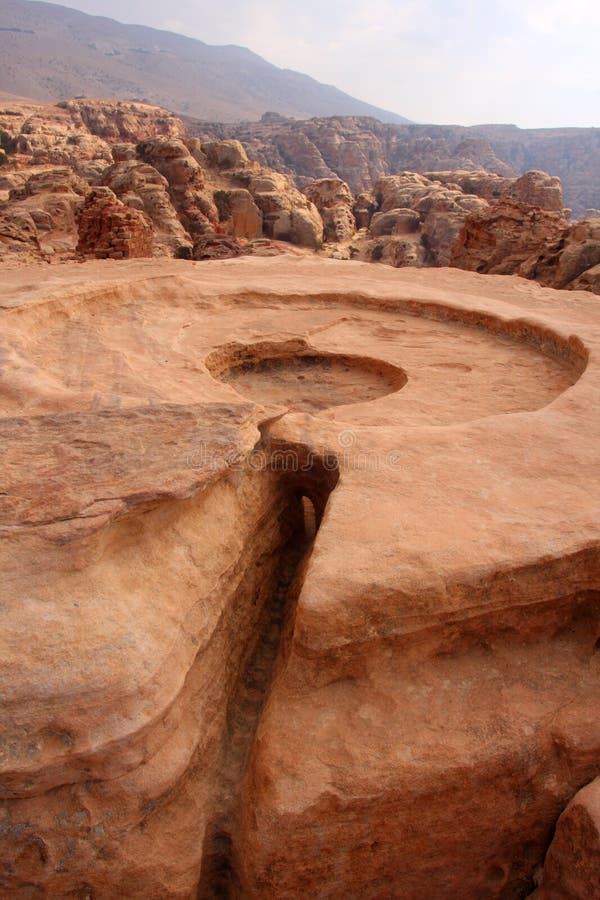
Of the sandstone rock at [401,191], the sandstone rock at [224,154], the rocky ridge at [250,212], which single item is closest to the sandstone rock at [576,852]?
the rocky ridge at [250,212]

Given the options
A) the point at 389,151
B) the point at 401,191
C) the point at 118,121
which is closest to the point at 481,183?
the point at 401,191

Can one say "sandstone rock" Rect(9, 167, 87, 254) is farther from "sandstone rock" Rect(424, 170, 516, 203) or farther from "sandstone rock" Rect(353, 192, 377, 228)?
"sandstone rock" Rect(424, 170, 516, 203)

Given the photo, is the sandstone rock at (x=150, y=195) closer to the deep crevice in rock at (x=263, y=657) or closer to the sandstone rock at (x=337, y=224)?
the sandstone rock at (x=337, y=224)

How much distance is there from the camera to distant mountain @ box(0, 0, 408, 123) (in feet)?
240

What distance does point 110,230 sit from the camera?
10375 millimetres

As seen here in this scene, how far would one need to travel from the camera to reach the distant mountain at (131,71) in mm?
73000

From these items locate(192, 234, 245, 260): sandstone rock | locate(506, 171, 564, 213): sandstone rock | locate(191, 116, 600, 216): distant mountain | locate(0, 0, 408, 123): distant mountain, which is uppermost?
locate(0, 0, 408, 123): distant mountain

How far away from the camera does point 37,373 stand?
3172 millimetres

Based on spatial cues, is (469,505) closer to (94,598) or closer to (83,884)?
(94,598)

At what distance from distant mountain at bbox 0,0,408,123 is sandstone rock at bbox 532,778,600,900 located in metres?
75.8

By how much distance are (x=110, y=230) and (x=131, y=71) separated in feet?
319

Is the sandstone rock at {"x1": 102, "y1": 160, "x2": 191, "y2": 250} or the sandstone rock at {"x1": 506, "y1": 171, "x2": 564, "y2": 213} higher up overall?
the sandstone rock at {"x1": 506, "y1": 171, "x2": 564, "y2": 213}

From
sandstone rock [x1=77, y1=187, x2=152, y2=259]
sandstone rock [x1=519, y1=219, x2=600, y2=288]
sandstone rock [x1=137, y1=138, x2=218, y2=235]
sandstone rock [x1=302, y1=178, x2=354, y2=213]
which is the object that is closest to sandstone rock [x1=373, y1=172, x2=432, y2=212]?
sandstone rock [x1=302, y1=178, x2=354, y2=213]

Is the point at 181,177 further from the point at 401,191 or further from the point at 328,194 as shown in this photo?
the point at 401,191
